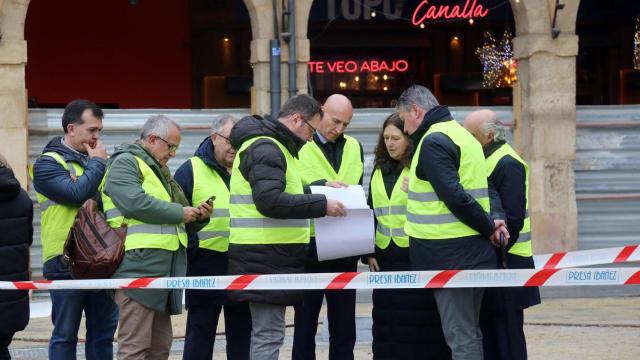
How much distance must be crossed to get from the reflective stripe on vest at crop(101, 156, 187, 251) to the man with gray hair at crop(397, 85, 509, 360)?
4.75 feet

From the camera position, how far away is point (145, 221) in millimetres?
7332

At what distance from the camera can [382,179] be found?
8250mm

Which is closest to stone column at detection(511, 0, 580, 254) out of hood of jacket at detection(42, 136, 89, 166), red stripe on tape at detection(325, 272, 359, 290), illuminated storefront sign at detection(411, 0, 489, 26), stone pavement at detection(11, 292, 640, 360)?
stone pavement at detection(11, 292, 640, 360)

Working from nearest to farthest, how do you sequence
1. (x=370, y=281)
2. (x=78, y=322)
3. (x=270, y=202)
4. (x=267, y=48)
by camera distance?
(x=270, y=202), (x=370, y=281), (x=78, y=322), (x=267, y=48)

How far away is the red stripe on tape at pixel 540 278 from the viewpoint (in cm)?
759

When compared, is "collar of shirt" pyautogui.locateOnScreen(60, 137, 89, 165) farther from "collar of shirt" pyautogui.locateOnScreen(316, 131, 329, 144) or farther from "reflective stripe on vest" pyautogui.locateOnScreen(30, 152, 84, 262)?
"collar of shirt" pyautogui.locateOnScreen(316, 131, 329, 144)

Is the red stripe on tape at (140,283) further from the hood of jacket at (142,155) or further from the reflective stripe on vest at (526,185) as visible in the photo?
the reflective stripe on vest at (526,185)

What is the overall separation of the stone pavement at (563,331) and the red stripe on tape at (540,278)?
7.48ft

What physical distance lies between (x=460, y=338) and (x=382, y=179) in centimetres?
144

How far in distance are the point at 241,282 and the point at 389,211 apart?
1371 mm

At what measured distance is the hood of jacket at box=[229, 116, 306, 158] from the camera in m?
7.23

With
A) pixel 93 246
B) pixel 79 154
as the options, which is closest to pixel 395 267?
pixel 93 246

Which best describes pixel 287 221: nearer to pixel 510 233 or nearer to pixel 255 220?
pixel 255 220

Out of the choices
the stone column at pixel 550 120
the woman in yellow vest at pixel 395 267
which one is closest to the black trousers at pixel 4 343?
the woman in yellow vest at pixel 395 267
